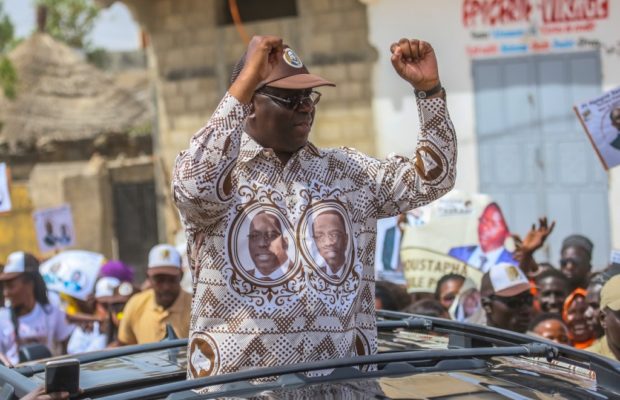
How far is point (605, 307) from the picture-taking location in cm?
472

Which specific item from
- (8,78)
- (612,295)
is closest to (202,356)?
(612,295)

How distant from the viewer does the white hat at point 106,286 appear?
8141 mm

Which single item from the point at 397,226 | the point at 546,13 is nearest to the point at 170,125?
the point at 546,13

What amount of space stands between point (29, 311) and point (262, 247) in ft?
16.2

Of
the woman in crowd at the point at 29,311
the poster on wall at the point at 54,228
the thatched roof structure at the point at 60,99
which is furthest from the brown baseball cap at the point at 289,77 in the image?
the thatched roof structure at the point at 60,99

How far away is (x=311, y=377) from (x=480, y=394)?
1.38 feet

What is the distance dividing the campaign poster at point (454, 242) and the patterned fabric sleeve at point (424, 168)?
13.4 ft

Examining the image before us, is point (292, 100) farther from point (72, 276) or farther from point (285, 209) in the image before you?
point (72, 276)

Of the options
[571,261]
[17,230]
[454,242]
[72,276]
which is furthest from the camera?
[17,230]

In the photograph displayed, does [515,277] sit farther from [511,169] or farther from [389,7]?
[389,7]

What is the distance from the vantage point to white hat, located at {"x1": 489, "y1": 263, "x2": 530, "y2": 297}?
583 centimetres

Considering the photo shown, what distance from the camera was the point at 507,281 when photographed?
5.86 m

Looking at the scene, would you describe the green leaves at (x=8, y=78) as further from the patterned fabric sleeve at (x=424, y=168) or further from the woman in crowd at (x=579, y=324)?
the patterned fabric sleeve at (x=424, y=168)

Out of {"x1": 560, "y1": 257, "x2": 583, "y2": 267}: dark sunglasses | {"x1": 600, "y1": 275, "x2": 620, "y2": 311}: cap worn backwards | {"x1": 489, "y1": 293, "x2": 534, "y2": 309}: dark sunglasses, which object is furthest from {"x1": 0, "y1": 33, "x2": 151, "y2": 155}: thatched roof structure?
{"x1": 600, "y1": 275, "x2": 620, "y2": 311}: cap worn backwards
